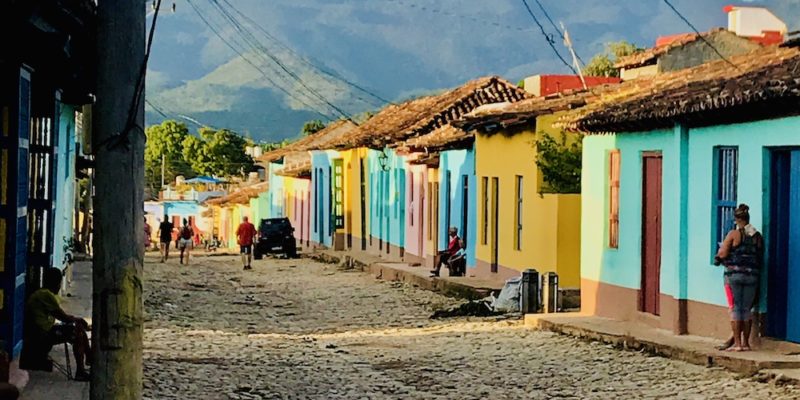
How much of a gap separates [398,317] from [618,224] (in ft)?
14.4

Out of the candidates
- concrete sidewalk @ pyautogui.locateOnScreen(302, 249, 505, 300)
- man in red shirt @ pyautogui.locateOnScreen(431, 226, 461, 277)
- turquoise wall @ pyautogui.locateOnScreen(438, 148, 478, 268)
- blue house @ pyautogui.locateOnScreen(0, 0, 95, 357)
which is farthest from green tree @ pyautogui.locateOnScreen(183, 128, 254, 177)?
blue house @ pyautogui.locateOnScreen(0, 0, 95, 357)

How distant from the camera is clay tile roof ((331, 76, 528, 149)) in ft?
117

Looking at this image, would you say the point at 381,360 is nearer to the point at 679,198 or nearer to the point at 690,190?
the point at 679,198

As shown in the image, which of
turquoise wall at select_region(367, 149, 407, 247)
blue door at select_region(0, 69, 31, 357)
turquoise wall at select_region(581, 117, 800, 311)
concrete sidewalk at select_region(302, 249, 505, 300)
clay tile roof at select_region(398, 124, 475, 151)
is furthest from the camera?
turquoise wall at select_region(367, 149, 407, 247)

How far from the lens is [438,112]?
36.3 m

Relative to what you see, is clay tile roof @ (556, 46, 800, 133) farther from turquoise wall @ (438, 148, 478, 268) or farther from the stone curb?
turquoise wall @ (438, 148, 478, 268)

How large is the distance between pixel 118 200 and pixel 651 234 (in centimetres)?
1274

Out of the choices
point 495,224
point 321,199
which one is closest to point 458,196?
point 495,224

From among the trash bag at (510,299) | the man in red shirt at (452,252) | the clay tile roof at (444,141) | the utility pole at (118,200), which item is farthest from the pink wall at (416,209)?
the utility pole at (118,200)

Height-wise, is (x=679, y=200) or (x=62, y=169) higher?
(x=62, y=169)

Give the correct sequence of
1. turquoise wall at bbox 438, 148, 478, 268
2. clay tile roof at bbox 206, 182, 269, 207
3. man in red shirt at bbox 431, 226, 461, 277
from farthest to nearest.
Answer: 1. clay tile roof at bbox 206, 182, 269, 207
2. turquoise wall at bbox 438, 148, 478, 268
3. man in red shirt at bbox 431, 226, 461, 277

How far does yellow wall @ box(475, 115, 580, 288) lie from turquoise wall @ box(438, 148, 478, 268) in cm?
56

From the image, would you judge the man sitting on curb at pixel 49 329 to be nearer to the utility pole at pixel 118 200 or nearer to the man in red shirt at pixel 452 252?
the utility pole at pixel 118 200

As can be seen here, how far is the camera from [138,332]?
5898 mm
